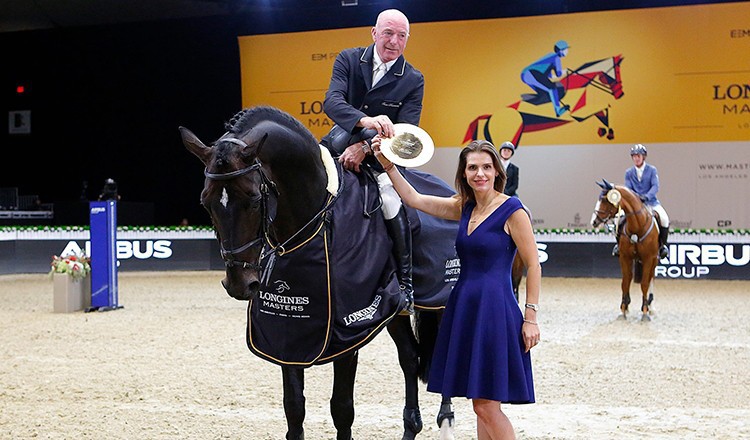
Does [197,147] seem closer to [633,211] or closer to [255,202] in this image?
[255,202]

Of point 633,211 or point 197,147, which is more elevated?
point 197,147

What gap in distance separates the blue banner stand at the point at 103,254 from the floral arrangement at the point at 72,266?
8.0 inches

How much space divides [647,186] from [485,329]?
8.41 meters

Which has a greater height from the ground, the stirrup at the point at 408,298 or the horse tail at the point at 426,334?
the stirrup at the point at 408,298

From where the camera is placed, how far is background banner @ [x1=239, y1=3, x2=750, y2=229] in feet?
49.5

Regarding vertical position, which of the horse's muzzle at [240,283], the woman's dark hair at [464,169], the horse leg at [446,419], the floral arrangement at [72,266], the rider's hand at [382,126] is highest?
the rider's hand at [382,126]

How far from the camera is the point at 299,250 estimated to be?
3.60 m

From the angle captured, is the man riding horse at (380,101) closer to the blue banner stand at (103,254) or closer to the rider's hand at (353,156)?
the rider's hand at (353,156)

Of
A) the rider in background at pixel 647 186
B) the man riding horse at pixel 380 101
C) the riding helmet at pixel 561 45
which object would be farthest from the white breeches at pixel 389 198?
the riding helmet at pixel 561 45

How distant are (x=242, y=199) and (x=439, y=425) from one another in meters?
2.35

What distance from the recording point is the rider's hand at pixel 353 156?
3.97 metres

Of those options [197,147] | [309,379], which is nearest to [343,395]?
[197,147]

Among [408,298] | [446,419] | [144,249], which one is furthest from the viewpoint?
[144,249]

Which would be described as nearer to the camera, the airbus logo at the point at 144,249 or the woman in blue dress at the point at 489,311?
the woman in blue dress at the point at 489,311
